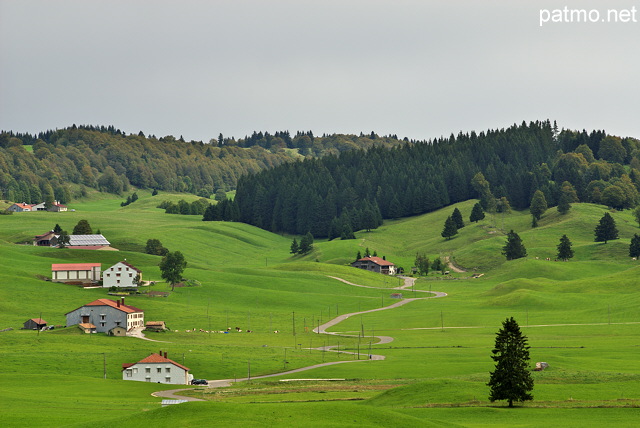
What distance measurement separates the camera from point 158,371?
4208 inches

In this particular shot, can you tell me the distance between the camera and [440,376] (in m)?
105

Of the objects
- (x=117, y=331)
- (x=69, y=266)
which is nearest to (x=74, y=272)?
(x=69, y=266)

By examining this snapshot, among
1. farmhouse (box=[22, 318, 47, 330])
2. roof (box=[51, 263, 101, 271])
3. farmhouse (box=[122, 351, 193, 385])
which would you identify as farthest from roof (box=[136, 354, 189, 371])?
roof (box=[51, 263, 101, 271])

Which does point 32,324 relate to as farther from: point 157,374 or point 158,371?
point 157,374

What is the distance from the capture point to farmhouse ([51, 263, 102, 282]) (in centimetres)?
18100

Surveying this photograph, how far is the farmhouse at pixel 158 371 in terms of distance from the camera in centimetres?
10625

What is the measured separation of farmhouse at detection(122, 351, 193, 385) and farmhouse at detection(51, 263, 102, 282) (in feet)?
258

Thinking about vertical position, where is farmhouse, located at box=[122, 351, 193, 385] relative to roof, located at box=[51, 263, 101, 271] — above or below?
below

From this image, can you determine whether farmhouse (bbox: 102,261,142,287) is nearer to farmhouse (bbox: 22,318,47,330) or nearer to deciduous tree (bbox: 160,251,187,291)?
deciduous tree (bbox: 160,251,187,291)

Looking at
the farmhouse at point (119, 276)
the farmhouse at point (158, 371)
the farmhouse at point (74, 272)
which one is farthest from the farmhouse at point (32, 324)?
the farmhouse at point (74, 272)

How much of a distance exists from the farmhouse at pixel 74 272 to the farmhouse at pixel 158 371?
258 ft

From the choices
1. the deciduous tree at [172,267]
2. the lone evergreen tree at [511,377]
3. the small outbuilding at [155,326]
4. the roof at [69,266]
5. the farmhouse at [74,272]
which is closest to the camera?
the lone evergreen tree at [511,377]

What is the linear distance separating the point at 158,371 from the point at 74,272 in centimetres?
8167

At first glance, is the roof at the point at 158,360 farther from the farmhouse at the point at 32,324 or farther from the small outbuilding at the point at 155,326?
the farmhouse at the point at 32,324
